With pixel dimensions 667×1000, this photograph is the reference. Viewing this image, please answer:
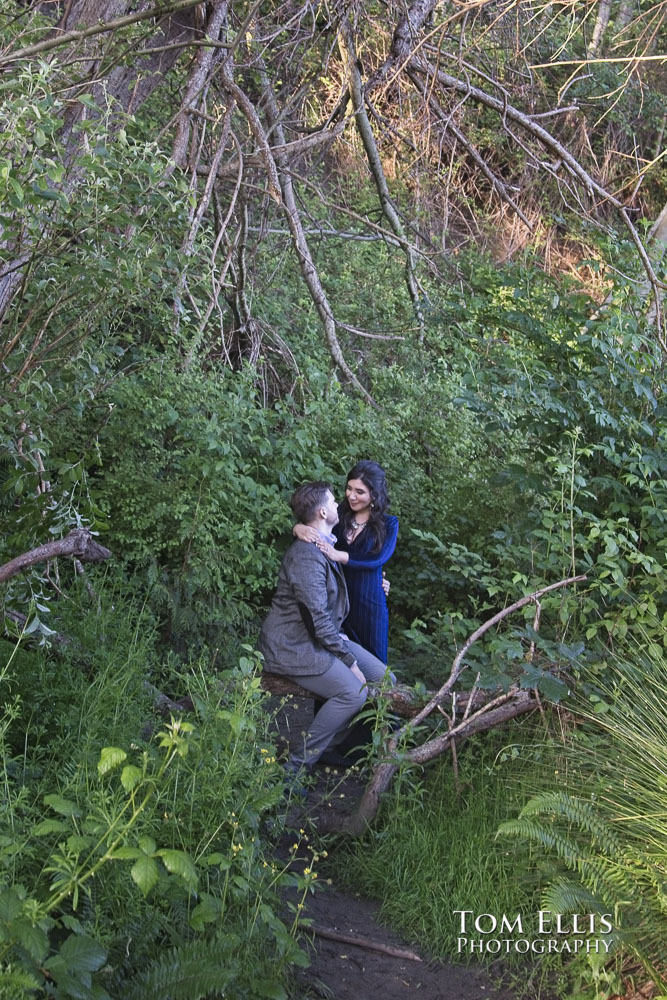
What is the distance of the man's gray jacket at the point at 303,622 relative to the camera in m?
4.95

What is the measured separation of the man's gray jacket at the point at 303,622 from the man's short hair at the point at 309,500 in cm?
17

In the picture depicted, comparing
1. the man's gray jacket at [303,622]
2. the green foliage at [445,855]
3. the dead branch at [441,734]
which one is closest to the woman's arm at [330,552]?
the man's gray jacket at [303,622]

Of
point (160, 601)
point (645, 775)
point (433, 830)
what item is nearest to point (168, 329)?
point (160, 601)

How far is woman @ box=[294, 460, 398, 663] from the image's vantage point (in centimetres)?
545

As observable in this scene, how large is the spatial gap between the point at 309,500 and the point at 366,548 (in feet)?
1.69

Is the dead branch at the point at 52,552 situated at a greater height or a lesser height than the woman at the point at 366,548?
greater

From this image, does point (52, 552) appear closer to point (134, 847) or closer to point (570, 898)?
point (134, 847)

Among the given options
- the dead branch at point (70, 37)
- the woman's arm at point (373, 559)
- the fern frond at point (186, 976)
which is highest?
the dead branch at point (70, 37)

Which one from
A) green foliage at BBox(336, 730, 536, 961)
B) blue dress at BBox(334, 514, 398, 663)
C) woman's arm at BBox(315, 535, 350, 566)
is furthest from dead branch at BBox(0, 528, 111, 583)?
blue dress at BBox(334, 514, 398, 663)

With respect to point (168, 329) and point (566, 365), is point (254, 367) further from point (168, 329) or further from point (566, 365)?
point (566, 365)

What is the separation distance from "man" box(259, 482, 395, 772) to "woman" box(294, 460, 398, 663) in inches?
12.7

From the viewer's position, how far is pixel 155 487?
577 centimetres

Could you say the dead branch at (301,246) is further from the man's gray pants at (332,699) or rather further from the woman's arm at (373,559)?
the man's gray pants at (332,699)

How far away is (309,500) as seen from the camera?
16.9 ft
